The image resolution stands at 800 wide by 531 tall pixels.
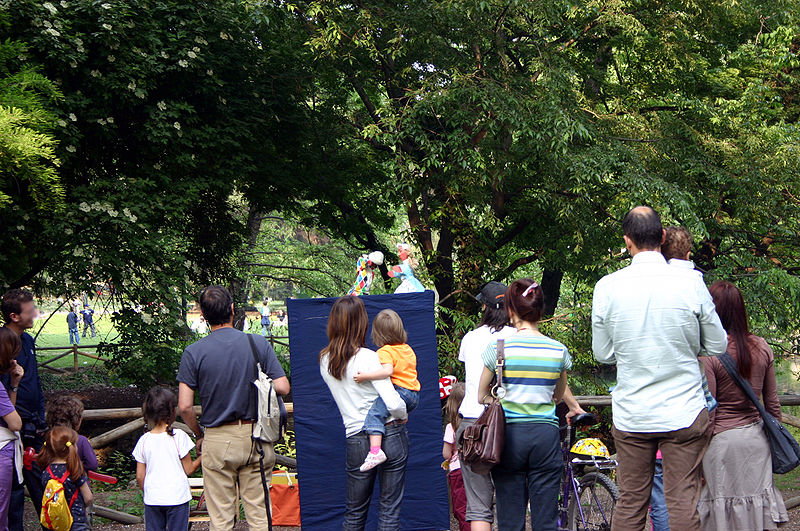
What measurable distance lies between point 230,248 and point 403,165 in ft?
10.9

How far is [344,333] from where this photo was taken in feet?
14.3

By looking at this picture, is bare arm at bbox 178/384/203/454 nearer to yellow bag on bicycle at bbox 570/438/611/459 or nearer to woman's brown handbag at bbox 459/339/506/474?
woman's brown handbag at bbox 459/339/506/474

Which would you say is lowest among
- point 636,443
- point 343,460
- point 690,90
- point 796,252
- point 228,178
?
point 343,460

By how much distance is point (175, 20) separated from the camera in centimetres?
852

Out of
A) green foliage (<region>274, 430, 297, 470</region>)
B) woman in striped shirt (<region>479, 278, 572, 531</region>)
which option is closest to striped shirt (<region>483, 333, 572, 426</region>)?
woman in striped shirt (<region>479, 278, 572, 531</region>)

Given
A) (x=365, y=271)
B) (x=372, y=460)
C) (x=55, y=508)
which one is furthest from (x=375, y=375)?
(x=55, y=508)

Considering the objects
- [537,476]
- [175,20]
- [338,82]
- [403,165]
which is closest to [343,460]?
[537,476]

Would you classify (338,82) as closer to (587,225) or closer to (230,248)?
(230,248)

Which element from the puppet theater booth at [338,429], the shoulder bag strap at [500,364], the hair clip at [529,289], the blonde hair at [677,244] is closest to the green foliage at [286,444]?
the puppet theater booth at [338,429]

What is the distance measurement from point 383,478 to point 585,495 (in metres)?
1.81

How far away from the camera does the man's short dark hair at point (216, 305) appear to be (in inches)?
174

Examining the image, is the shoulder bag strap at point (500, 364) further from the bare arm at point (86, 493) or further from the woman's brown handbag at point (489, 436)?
the bare arm at point (86, 493)

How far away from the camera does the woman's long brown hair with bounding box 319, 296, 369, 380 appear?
4.33 metres

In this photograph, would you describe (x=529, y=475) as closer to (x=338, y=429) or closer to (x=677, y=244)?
(x=677, y=244)
